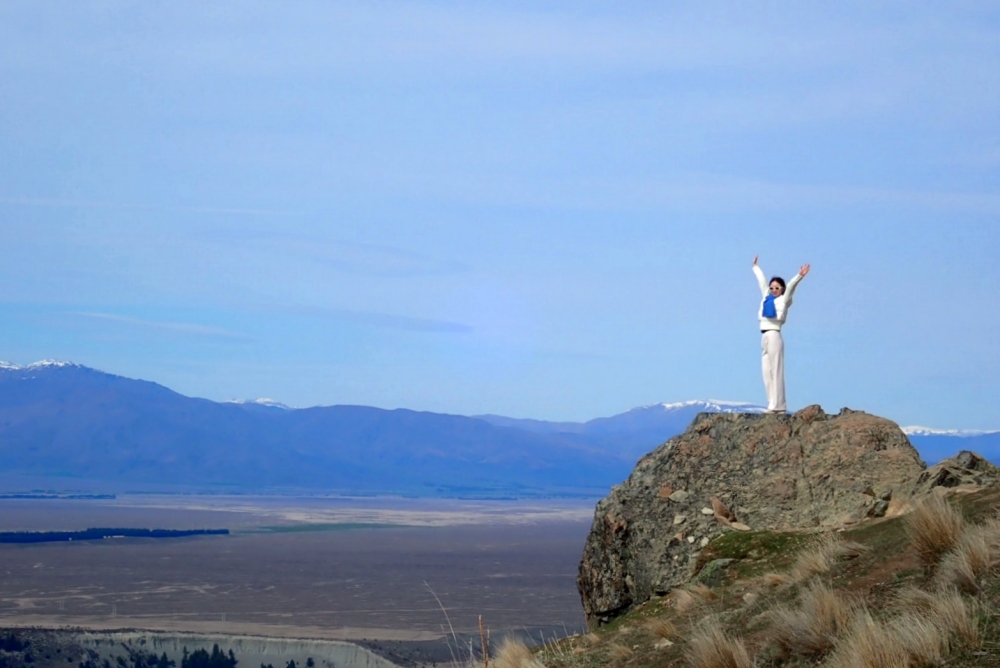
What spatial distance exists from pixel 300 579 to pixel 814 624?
99.3 meters

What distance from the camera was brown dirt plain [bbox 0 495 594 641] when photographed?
2945 inches

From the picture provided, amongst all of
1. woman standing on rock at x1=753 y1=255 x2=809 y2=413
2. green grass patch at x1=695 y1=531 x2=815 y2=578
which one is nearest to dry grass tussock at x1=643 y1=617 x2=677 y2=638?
green grass patch at x1=695 y1=531 x2=815 y2=578

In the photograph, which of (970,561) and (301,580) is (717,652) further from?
(301,580)

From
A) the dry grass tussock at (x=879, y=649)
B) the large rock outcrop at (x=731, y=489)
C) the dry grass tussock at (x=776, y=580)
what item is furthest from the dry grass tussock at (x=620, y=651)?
the large rock outcrop at (x=731, y=489)

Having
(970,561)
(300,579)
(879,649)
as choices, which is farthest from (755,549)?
(300,579)

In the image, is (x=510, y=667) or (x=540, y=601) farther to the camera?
(x=540, y=601)

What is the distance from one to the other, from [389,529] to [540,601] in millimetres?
83782

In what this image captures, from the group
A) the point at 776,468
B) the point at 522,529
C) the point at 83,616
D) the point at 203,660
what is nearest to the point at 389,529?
the point at 522,529

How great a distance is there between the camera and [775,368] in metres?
16.8

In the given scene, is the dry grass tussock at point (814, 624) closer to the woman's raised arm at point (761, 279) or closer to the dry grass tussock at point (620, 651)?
the dry grass tussock at point (620, 651)

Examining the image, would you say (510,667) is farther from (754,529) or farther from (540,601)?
(540,601)

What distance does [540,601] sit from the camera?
84.4m

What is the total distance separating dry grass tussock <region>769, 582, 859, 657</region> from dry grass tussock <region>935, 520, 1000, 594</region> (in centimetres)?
72

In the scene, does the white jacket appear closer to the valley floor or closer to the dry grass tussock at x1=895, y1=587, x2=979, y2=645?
the dry grass tussock at x1=895, y1=587, x2=979, y2=645
